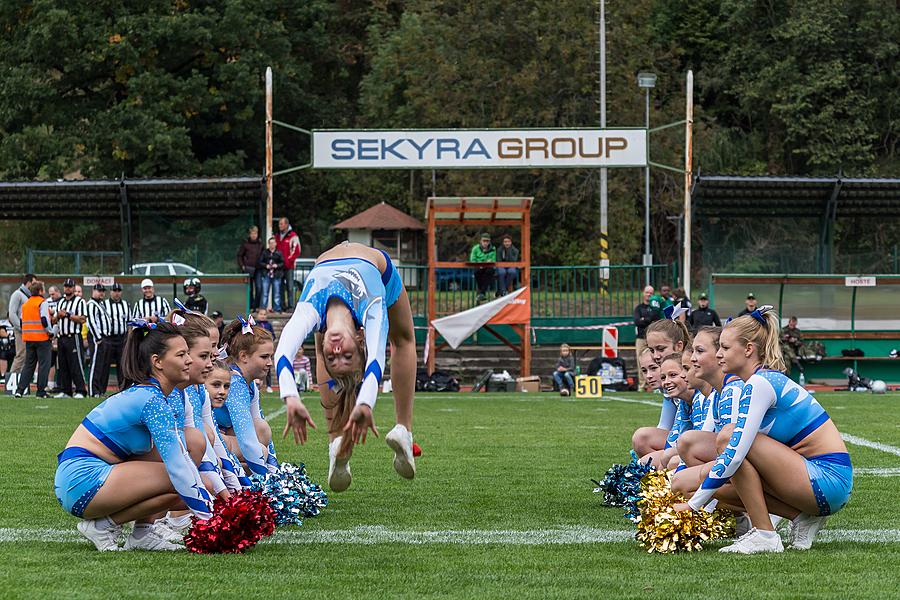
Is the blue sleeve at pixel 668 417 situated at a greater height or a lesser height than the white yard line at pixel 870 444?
greater

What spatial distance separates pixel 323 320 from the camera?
6918 mm

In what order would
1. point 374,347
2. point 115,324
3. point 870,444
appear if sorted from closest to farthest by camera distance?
point 374,347
point 870,444
point 115,324

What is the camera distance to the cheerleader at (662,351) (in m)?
7.66

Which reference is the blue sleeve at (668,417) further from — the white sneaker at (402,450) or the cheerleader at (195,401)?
the cheerleader at (195,401)

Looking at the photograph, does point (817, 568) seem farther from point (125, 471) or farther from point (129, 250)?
point (129, 250)

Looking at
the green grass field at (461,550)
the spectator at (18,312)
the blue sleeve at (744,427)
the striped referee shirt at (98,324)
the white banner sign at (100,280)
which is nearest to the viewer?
the green grass field at (461,550)

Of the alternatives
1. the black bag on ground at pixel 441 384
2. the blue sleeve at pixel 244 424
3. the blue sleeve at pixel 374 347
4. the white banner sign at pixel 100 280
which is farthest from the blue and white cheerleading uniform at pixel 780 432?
the white banner sign at pixel 100 280

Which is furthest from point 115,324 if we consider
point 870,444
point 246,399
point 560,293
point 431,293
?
point 246,399

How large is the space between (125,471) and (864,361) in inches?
728

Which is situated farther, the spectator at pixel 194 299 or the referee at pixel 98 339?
the referee at pixel 98 339

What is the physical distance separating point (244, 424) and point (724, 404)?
2736 mm

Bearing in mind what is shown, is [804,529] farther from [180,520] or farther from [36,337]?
[36,337]

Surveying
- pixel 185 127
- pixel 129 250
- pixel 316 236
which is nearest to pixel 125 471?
pixel 129 250

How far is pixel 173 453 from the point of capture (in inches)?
237
